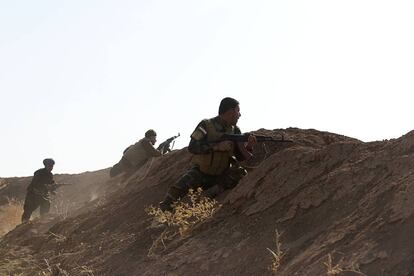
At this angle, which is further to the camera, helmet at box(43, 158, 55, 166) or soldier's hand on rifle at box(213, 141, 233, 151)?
helmet at box(43, 158, 55, 166)

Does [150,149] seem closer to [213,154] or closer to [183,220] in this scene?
[213,154]

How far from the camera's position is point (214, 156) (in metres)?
5.97

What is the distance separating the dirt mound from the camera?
3275mm

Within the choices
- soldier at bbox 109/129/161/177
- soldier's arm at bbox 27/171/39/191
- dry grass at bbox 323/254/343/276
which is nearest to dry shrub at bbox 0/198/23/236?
soldier's arm at bbox 27/171/39/191

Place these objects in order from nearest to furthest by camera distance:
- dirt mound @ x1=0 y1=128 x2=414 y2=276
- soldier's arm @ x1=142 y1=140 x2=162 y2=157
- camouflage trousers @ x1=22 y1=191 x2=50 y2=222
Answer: dirt mound @ x1=0 y1=128 x2=414 y2=276, soldier's arm @ x1=142 y1=140 x2=162 y2=157, camouflage trousers @ x1=22 y1=191 x2=50 y2=222

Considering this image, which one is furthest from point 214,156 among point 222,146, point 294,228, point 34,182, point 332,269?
point 34,182

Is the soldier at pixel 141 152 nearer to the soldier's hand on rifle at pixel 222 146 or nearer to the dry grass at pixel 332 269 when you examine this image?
the soldier's hand on rifle at pixel 222 146

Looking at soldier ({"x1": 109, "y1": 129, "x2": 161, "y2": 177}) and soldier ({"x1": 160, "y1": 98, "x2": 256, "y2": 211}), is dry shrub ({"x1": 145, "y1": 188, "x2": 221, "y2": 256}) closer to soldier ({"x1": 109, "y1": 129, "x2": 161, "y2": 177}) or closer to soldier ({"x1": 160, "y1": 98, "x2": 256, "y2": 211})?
soldier ({"x1": 160, "y1": 98, "x2": 256, "y2": 211})

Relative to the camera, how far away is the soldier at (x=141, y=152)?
10.5 meters

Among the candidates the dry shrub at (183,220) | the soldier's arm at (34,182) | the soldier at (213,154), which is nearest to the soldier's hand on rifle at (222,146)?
the soldier at (213,154)

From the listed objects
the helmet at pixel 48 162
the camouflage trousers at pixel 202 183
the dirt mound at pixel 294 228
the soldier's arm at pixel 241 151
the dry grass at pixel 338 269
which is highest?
the helmet at pixel 48 162

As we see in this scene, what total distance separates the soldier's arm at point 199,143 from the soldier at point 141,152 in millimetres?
4669

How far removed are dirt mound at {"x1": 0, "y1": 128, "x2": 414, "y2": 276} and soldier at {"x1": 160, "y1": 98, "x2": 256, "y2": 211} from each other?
309mm

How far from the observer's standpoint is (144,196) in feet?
23.8
